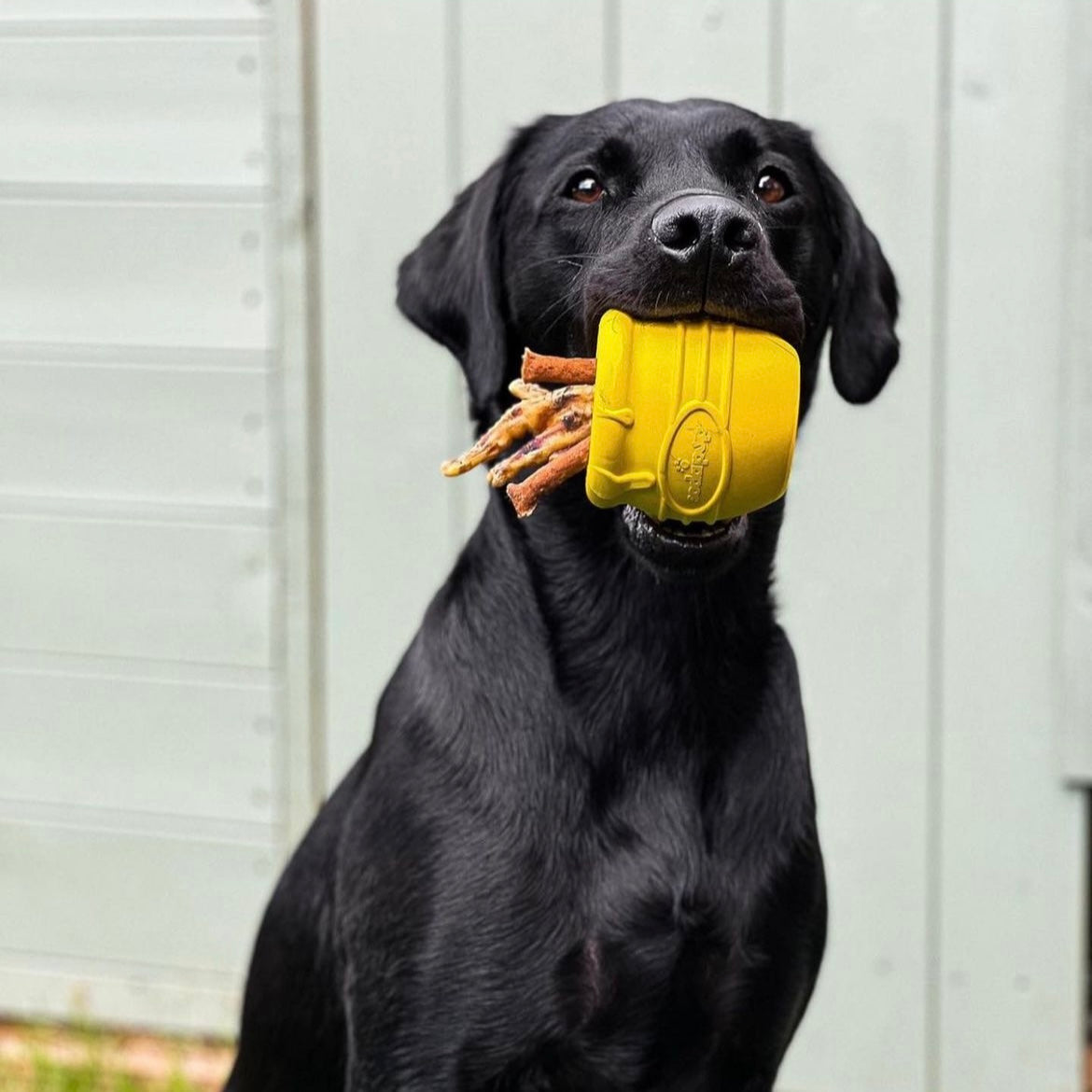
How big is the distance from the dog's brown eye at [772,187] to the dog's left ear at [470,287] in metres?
0.33

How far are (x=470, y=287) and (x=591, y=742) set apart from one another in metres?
0.60

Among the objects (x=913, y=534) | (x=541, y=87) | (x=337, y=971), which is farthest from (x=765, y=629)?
(x=541, y=87)

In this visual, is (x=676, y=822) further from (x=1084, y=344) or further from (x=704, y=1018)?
(x=1084, y=344)

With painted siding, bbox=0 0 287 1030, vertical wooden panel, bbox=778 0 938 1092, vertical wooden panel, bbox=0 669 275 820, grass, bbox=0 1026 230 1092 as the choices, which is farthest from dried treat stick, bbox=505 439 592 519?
grass, bbox=0 1026 230 1092

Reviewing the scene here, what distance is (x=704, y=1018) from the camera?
2158mm

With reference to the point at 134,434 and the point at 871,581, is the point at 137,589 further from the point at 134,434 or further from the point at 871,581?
the point at 871,581

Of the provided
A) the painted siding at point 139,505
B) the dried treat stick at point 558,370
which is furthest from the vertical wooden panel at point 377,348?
the dried treat stick at point 558,370

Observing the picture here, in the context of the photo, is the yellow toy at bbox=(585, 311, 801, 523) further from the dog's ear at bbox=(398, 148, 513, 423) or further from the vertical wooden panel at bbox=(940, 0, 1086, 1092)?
the vertical wooden panel at bbox=(940, 0, 1086, 1092)

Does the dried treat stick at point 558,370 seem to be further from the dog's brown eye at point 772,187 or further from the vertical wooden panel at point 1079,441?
the vertical wooden panel at point 1079,441

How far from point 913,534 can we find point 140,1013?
6.32 ft

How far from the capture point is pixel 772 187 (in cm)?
238

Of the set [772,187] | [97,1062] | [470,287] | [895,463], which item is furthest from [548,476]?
[97,1062]

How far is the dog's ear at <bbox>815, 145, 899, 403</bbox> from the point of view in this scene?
2430 millimetres

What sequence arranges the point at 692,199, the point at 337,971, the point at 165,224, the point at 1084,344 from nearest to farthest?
1. the point at 692,199
2. the point at 337,971
3. the point at 1084,344
4. the point at 165,224
